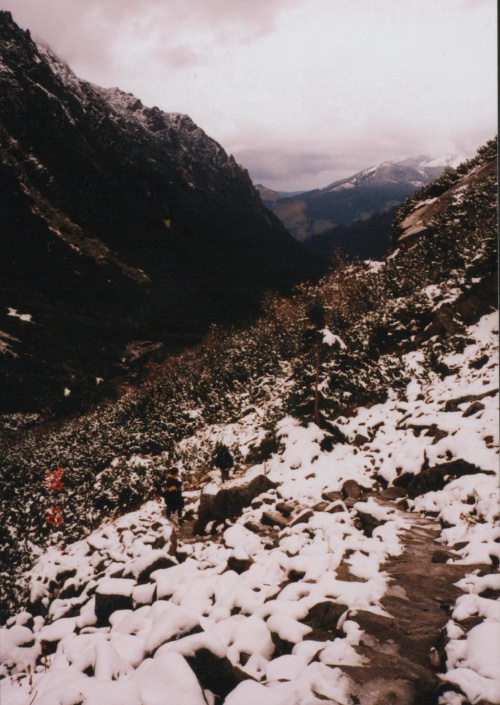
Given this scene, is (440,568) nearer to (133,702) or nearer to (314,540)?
(314,540)

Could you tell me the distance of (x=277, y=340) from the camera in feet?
57.9

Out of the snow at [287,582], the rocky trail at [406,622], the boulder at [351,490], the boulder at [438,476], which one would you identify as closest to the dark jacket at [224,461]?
the snow at [287,582]

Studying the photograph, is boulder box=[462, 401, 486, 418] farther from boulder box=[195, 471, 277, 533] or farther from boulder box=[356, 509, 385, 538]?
boulder box=[195, 471, 277, 533]

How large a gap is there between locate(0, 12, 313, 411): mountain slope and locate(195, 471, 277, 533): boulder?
73.9ft

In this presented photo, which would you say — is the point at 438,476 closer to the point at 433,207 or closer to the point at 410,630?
the point at 410,630

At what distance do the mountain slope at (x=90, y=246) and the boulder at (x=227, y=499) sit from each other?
22.5 meters

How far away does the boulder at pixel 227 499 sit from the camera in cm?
756

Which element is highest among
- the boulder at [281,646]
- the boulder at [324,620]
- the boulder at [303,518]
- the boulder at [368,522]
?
the boulder at [324,620]

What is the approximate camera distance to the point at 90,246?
55344 mm

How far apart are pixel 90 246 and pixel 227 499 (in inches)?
2288

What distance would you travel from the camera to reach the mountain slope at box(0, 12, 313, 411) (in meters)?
33.7

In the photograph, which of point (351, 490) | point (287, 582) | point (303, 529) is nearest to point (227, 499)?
point (303, 529)

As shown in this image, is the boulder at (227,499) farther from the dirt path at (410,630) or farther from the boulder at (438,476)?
the dirt path at (410,630)

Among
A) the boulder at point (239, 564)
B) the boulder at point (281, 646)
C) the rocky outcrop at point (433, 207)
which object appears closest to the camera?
the boulder at point (281, 646)
